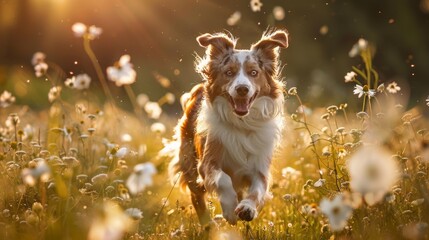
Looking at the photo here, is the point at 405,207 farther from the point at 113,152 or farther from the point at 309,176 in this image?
the point at 309,176

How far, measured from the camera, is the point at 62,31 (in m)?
15.1

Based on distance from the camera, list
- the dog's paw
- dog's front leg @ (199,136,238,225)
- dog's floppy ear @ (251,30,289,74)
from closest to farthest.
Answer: the dog's paw → dog's front leg @ (199,136,238,225) → dog's floppy ear @ (251,30,289,74)

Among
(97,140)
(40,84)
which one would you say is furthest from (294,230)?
(40,84)

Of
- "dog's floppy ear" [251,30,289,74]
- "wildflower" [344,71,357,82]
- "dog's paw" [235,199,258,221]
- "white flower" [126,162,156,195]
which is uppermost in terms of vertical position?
"dog's floppy ear" [251,30,289,74]

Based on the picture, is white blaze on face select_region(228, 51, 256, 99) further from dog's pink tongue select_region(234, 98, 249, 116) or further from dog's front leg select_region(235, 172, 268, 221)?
dog's front leg select_region(235, 172, 268, 221)

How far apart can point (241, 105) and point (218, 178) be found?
23.3 inches

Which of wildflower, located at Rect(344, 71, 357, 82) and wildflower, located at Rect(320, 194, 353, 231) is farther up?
wildflower, located at Rect(344, 71, 357, 82)

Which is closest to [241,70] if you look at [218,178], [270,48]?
[270,48]

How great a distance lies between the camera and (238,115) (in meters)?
5.04

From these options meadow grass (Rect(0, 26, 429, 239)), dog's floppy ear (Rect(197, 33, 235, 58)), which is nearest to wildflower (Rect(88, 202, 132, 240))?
meadow grass (Rect(0, 26, 429, 239))

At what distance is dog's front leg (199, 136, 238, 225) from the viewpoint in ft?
15.2

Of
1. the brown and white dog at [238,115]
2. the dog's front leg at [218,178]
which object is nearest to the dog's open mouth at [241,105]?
the brown and white dog at [238,115]

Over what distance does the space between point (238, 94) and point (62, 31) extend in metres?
11.0

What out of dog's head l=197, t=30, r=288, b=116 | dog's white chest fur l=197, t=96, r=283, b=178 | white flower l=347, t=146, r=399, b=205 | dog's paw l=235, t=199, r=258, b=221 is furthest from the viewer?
dog's white chest fur l=197, t=96, r=283, b=178
